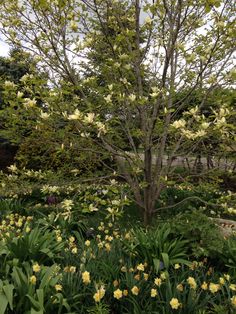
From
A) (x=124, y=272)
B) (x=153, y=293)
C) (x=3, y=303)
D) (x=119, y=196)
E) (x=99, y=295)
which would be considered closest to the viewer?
(x=3, y=303)

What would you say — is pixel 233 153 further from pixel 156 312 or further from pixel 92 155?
pixel 156 312

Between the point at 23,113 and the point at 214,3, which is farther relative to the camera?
the point at 23,113

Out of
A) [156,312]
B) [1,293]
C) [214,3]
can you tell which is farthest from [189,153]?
[1,293]

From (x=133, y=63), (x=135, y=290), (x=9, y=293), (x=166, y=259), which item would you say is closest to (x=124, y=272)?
(x=166, y=259)

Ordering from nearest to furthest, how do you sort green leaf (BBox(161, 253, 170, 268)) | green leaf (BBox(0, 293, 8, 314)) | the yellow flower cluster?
green leaf (BBox(0, 293, 8, 314)) → the yellow flower cluster → green leaf (BBox(161, 253, 170, 268))

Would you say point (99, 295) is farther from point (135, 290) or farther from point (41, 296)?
point (41, 296)

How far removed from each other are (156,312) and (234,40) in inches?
141

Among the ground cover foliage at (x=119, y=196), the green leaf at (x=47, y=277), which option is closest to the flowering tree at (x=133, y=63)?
the ground cover foliage at (x=119, y=196)

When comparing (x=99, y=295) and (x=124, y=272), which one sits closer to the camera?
(x=99, y=295)

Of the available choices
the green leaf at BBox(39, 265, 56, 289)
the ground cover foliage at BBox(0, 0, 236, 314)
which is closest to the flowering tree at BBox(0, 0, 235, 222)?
the ground cover foliage at BBox(0, 0, 236, 314)

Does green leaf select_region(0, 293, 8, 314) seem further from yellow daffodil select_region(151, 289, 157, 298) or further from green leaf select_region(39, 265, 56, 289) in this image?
yellow daffodil select_region(151, 289, 157, 298)

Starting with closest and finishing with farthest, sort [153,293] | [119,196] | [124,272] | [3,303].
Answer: [3,303], [153,293], [124,272], [119,196]

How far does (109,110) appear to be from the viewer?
498cm

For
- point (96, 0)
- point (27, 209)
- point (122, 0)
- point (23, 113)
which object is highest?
point (122, 0)
